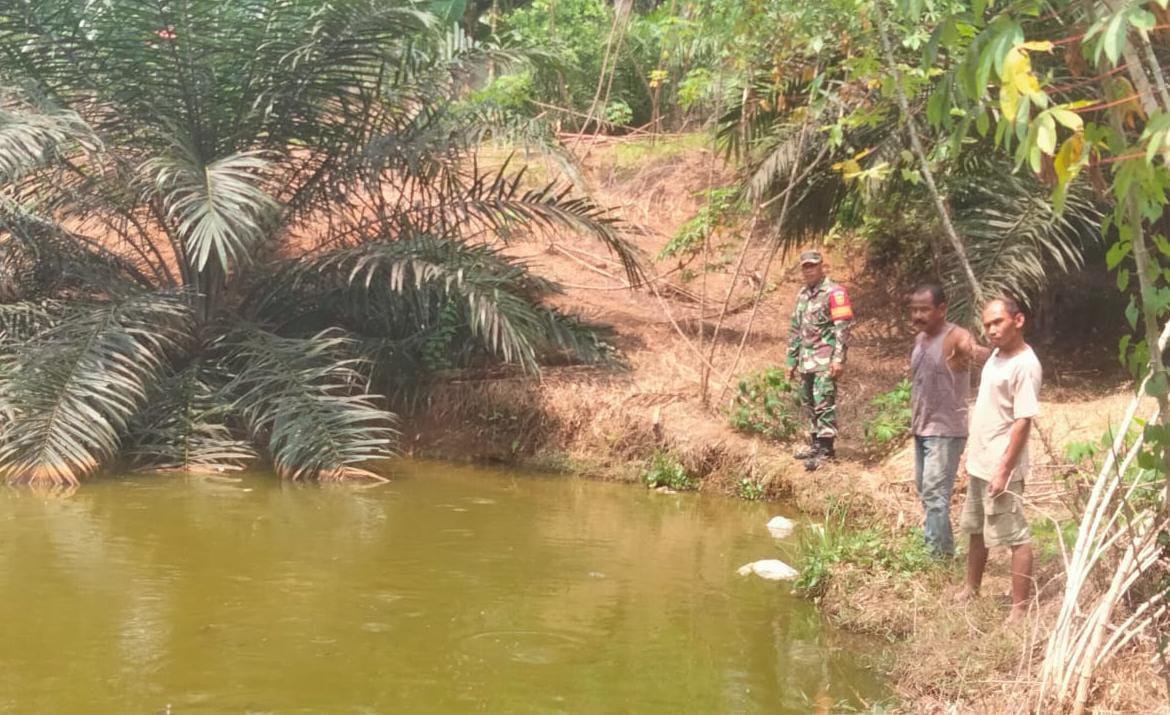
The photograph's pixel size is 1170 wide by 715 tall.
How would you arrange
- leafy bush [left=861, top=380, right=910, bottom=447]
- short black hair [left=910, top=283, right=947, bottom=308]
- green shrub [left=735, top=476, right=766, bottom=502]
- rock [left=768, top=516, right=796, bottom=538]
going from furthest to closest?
green shrub [left=735, top=476, right=766, bottom=502] → leafy bush [left=861, top=380, right=910, bottom=447] → rock [left=768, top=516, right=796, bottom=538] → short black hair [left=910, top=283, right=947, bottom=308]

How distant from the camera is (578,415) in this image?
9688 millimetres

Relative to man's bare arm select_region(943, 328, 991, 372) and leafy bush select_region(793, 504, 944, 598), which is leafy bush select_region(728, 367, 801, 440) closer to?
leafy bush select_region(793, 504, 944, 598)

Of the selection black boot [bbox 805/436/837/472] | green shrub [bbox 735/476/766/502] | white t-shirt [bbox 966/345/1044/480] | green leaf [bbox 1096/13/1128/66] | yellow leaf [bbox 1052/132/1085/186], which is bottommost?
green shrub [bbox 735/476/766/502]

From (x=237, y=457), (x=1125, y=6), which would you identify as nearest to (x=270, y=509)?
(x=237, y=457)

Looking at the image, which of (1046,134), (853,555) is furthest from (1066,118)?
(853,555)

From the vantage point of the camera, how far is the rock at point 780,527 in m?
7.54

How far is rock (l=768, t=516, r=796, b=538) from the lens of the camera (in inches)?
297

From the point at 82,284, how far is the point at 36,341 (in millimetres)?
1191

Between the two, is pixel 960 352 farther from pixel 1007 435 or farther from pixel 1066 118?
pixel 1066 118

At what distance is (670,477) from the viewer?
897 centimetres

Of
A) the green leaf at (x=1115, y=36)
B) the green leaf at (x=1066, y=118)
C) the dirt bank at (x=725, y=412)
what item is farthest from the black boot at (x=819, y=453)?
the green leaf at (x=1115, y=36)

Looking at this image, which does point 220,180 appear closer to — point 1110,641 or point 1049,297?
point 1110,641

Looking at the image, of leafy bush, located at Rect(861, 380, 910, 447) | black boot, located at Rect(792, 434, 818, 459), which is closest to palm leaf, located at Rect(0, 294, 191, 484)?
black boot, located at Rect(792, 434, 818, 459)

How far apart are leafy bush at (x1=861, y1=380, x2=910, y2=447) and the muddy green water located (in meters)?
0.99
